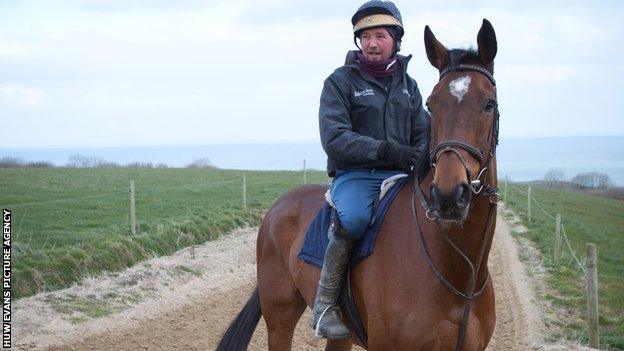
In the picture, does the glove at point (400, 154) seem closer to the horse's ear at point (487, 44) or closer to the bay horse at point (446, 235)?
the bay horse at point (446, 235)

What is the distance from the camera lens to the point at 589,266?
7.93 m

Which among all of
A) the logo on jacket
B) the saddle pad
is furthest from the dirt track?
the logo on jacket

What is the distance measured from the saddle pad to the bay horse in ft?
0.15

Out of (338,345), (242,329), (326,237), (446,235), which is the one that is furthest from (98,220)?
(446,235)

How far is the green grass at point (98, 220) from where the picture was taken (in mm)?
9812

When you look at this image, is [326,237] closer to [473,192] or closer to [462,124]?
[473,192]

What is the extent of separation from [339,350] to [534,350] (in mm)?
3457

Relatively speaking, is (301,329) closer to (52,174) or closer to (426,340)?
(426,340)

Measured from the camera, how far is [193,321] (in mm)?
8766

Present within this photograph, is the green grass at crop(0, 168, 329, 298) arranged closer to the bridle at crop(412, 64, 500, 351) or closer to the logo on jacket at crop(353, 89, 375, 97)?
the logo on jacket at crop(353, 89, 375, 97)

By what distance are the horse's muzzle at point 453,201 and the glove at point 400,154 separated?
816 mm

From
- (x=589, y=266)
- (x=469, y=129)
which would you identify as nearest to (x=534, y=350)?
(x=589, y=266)

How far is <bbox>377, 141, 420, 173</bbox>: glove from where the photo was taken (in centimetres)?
398

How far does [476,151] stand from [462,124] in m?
0.16
